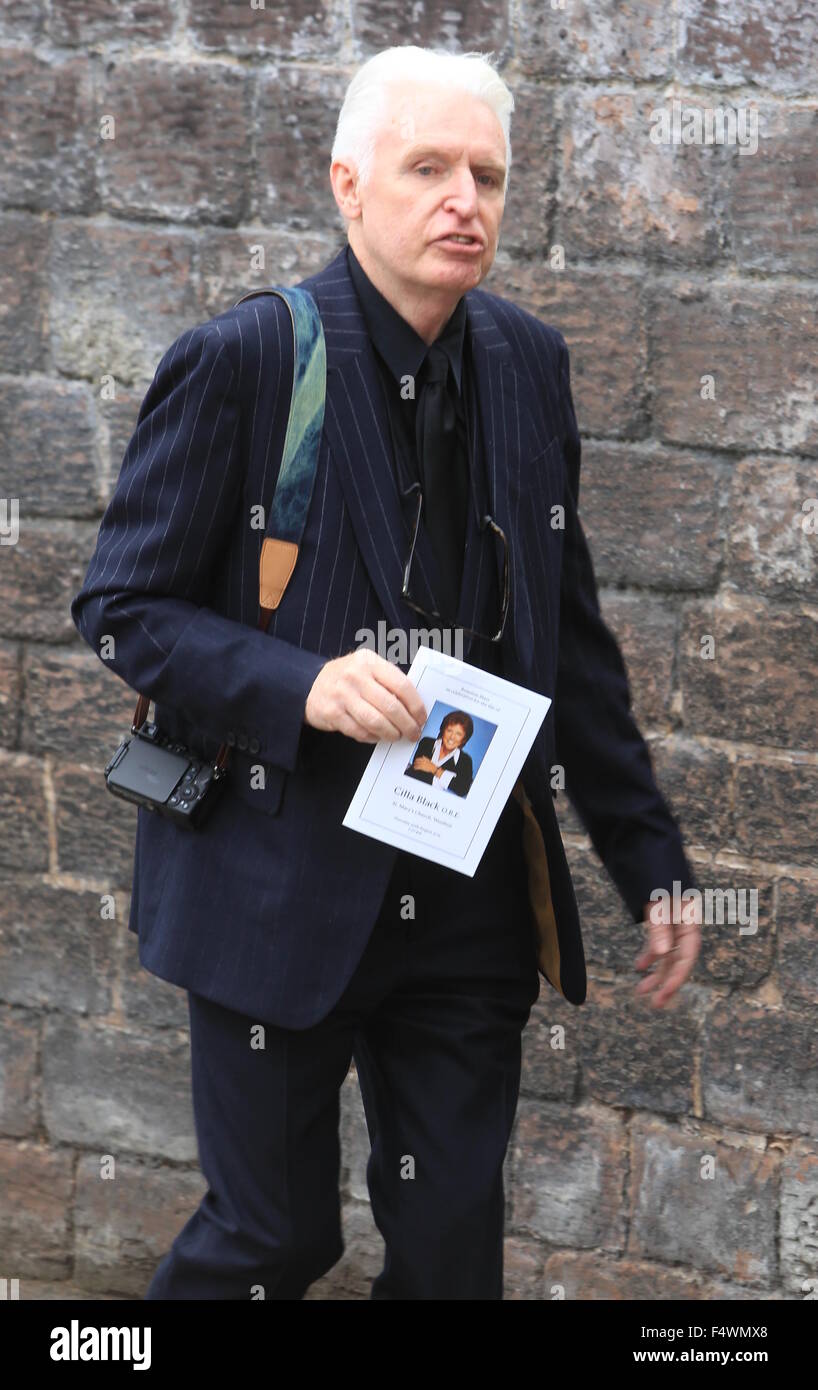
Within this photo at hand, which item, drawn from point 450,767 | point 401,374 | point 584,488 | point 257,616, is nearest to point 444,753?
point 450,767

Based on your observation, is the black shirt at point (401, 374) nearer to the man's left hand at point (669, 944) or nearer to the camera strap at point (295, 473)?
the camera strap at point (295, 473)

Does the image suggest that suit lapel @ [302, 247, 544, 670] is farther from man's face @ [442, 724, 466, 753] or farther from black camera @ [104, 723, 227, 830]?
black camera @ [104, 723, 227, 830]

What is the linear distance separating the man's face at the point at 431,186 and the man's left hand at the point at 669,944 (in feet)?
3.28

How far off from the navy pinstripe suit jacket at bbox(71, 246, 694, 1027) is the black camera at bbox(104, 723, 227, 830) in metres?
0.03

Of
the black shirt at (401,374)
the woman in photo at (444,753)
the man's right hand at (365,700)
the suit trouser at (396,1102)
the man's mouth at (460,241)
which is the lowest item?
the suit trouser at (396,1102)

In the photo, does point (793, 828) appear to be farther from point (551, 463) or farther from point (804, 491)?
point (551, 463)

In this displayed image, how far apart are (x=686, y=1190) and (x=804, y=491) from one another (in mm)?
1474

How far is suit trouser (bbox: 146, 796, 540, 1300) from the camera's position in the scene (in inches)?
95.5

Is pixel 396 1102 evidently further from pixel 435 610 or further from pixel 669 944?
pixel 435 610

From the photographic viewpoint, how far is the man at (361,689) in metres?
2.27

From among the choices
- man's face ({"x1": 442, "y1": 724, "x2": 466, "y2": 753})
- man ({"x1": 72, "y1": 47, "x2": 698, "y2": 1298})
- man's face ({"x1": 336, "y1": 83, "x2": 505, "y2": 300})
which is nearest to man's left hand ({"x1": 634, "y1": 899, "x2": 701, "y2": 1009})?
man ({"x1": 72, "y1": 47, "x2": 698, "y2": 1298})

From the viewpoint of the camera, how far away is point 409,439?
7.88 feet

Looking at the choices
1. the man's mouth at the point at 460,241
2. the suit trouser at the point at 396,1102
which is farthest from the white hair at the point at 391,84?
the suit trouser at the point at 396,1102

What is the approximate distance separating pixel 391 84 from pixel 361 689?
0.85 meters
